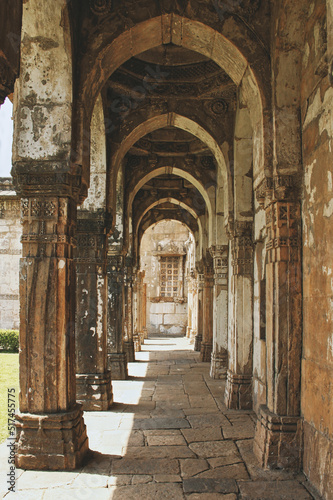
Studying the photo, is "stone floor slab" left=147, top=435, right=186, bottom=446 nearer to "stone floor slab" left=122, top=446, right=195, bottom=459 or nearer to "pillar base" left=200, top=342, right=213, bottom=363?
"stone floor slab" left=122, top=446, right=195, bottom=459

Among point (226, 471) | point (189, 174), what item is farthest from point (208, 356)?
point (226, 471)

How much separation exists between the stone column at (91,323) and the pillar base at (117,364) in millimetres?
2214

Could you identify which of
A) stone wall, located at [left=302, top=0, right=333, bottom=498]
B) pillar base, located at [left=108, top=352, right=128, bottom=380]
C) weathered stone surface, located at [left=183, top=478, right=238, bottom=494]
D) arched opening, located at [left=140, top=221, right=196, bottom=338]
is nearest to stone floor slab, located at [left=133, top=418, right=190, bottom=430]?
weathered stone surface, located at [left=183, top=478, right=238, bottom=494]

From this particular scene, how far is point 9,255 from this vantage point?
14273 mm

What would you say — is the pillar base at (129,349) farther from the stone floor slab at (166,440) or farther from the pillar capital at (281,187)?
the pillar capital at (281,187)

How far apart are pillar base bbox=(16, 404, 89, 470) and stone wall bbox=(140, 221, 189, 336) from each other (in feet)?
66.2

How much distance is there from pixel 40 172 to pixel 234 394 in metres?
4.39

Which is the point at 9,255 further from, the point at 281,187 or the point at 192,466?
the point at 281,187

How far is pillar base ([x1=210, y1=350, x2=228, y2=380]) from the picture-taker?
923cm

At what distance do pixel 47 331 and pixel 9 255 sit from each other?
1087 centimetres

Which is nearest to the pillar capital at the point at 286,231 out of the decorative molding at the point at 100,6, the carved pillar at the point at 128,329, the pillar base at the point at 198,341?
the decorative molding at the point at 100,6

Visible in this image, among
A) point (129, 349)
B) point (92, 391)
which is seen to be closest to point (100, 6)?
point (92, 391)

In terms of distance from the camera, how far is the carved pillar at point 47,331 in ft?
13.4

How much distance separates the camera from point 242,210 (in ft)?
22.6
